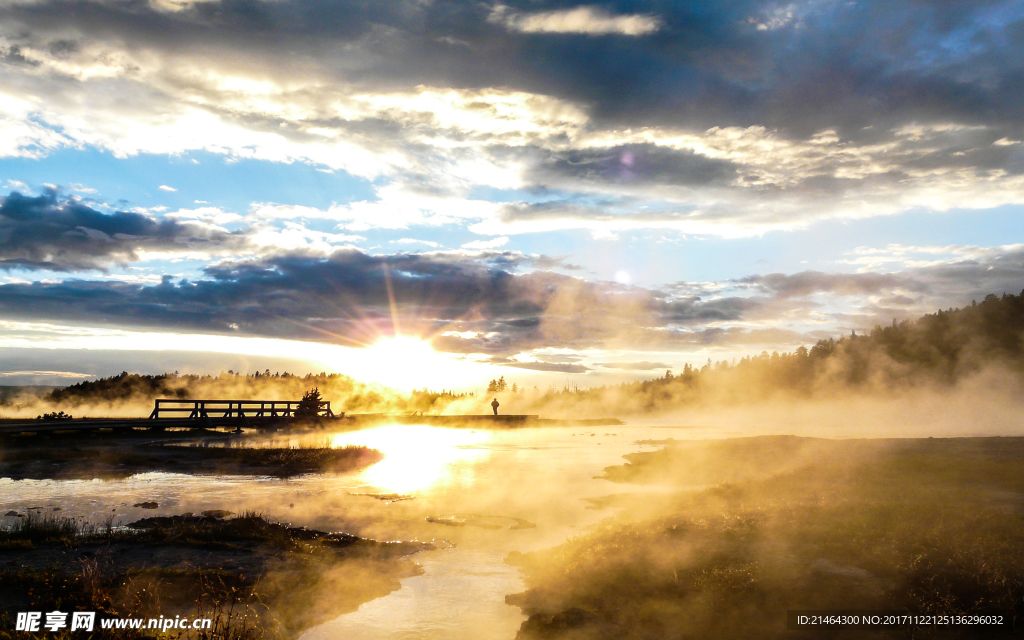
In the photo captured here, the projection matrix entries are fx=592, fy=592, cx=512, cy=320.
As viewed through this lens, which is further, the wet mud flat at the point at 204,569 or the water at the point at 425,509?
the water at the point at 425,509

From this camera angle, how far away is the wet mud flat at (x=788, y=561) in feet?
37.9

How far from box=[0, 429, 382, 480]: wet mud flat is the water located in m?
2.06

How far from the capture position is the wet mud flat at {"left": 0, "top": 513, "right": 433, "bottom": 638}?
11336 mm

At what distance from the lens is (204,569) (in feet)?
45.5

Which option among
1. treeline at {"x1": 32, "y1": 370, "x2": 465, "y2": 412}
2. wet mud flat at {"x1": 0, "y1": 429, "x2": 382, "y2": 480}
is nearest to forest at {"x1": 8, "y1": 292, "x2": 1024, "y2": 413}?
treeline at {"x1": 32, "y1": 370, "x2": 465, "y2": 412}

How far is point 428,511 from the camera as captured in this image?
906 inches

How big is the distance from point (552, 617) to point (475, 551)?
18.9 feet

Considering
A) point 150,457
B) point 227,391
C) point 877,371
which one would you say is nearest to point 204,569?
point 150,457

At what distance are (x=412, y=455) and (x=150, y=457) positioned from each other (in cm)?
1599

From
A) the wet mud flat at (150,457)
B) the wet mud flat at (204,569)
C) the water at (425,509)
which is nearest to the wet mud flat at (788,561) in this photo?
the water at (425,509)

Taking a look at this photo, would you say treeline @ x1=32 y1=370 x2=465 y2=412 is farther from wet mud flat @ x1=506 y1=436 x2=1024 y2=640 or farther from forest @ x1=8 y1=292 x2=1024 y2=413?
wet mud flat @ x1=506 y1=436 x2=1024 y2=640

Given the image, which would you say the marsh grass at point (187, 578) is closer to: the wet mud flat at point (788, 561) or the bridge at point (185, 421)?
the wet mud flat at point (788, 561)

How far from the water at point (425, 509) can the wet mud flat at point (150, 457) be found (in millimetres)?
2064

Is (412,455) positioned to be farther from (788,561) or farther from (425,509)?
(788,561)
